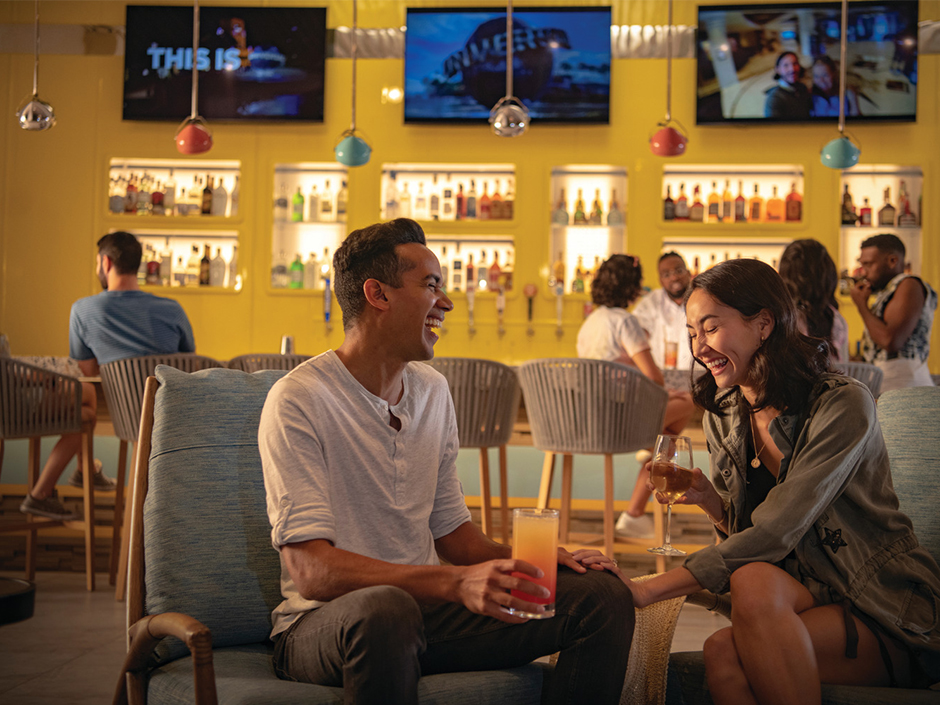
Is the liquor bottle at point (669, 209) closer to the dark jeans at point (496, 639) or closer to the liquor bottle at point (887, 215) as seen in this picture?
the liquor bottle at point (887, 215)

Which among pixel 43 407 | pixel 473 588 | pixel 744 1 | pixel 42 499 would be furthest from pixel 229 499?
pixel 744 1

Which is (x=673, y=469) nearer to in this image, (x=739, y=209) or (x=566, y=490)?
(x=566, y=490)

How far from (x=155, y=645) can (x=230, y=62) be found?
5495mm

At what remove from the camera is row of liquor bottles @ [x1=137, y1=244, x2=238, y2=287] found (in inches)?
251

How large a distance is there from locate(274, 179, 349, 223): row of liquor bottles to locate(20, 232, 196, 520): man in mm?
2562

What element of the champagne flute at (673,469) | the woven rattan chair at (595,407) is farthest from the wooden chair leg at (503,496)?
the champagne flute at (673,469)

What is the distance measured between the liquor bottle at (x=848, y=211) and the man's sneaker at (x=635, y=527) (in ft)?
10.3

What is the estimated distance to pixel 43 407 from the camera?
3496mm

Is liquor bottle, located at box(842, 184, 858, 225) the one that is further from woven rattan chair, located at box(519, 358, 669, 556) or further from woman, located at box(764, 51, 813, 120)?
woven rattan chair, located at box(519, 358, 669, 556)

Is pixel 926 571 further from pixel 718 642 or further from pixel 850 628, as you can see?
pixel 718 642

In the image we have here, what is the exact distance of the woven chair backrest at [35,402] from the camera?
133 inches

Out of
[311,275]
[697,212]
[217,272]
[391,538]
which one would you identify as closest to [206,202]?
[217,272]

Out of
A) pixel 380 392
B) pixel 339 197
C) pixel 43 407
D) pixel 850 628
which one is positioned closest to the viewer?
pixel 850 628

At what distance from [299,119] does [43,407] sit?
3.34 m
